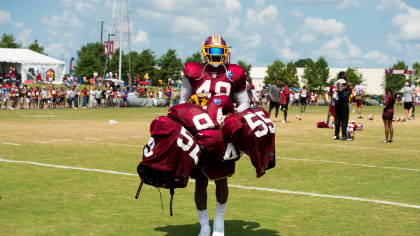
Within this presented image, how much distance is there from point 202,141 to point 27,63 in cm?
5746

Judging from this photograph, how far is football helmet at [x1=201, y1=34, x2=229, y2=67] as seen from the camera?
5.55m

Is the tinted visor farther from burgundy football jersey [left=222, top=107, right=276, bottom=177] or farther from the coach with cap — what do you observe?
the coach with cap

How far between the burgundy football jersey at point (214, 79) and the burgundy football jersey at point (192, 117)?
0.53 m

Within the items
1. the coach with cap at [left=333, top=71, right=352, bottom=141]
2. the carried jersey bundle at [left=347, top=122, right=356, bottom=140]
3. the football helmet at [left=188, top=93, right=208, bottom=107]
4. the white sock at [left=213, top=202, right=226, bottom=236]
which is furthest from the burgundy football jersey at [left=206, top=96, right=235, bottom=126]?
the carried jersey bundle at [left=347, top=122, right=356, bottom=140]

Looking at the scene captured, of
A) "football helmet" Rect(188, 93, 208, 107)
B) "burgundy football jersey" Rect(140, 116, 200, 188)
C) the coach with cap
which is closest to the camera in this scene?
"burgundy football jersey" Rect(140, 116, 200, 188)

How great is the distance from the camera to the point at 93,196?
7473 mm

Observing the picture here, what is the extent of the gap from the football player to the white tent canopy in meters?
55.7

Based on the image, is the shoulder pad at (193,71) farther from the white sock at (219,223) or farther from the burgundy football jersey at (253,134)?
the white sock at (219,223)

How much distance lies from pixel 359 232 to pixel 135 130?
14.3 meters

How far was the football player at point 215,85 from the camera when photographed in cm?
542

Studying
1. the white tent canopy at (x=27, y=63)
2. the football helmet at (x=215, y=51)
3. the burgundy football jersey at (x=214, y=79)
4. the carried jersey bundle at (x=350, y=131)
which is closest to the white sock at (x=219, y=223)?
the burgundy football jersey at (x=214, y=79)

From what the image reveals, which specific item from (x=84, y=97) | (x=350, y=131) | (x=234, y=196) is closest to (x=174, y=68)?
(x=84, y=97)

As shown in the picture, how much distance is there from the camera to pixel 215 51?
5543 millimetres

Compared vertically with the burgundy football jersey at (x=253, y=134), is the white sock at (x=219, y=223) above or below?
below
